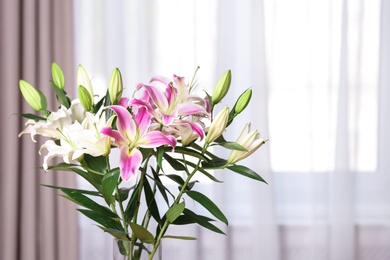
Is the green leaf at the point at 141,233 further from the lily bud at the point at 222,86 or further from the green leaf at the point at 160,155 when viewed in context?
the lily bud at the point at 222,86

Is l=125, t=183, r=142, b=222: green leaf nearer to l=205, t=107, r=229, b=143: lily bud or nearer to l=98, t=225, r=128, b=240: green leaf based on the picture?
l=98, t=225, r=128, b=240: green leaf

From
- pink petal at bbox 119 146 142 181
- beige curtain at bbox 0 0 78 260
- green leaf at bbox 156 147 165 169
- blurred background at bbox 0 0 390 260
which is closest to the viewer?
pink petal at bbox 119 146 142 181

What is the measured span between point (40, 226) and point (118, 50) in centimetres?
82

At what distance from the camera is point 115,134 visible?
1.05 m

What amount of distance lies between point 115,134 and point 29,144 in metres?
1.78

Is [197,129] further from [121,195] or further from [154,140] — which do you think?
[121,195]

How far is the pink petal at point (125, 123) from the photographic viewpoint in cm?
104

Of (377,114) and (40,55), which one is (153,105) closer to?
(40,55)

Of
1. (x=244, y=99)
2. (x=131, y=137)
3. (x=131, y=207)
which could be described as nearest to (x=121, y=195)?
(x=131, y=207)

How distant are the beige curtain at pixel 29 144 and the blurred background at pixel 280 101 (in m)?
0.02

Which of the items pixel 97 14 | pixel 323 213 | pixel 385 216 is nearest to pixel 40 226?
pixel 97 14

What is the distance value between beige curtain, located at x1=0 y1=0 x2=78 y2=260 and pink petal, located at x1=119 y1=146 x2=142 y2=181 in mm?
1751

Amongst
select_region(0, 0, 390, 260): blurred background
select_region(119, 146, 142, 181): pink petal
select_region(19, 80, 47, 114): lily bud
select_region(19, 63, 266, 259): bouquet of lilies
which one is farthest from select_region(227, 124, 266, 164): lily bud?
select_region(0, 0, 390, 260): blurred background

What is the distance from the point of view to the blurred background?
2818mm
